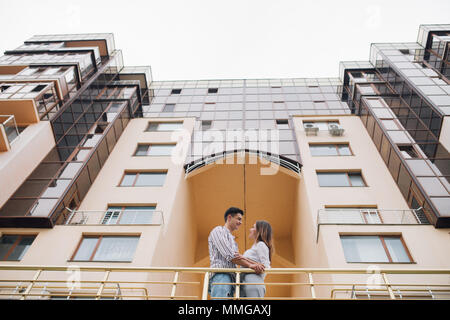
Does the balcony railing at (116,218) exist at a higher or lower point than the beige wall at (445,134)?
lower

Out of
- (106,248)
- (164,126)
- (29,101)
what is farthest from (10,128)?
(164,126)

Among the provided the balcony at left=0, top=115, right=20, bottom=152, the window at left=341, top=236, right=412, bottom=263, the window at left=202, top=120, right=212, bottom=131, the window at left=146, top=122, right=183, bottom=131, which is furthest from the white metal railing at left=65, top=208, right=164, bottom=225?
the window at left=202, top=120, right=212, bottom=131

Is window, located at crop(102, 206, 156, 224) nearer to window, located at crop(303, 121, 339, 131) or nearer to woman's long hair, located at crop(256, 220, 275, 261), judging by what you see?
woman's long hair, located at crop(256, 220, 275, 261)

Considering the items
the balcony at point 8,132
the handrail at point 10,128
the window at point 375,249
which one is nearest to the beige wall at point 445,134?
the window at point 375,249

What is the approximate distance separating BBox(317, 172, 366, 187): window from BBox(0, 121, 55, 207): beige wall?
1400 centimetres

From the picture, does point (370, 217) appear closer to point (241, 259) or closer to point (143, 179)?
point (241, 259)

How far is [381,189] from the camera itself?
47.2 feet

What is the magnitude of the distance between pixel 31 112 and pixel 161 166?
6985 millimetres

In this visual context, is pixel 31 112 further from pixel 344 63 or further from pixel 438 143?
pixel 344 63

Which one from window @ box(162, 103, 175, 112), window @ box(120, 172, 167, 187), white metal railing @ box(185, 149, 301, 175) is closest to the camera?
window @ box(120, 172, 167, 187)

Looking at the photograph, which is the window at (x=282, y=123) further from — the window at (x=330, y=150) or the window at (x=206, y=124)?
the window at (x=206, y=124)

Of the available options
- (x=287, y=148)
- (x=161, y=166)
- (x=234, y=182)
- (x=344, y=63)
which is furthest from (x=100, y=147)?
(x=344, y=63)

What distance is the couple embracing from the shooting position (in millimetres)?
5441

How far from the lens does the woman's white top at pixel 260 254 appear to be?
18.8ft
